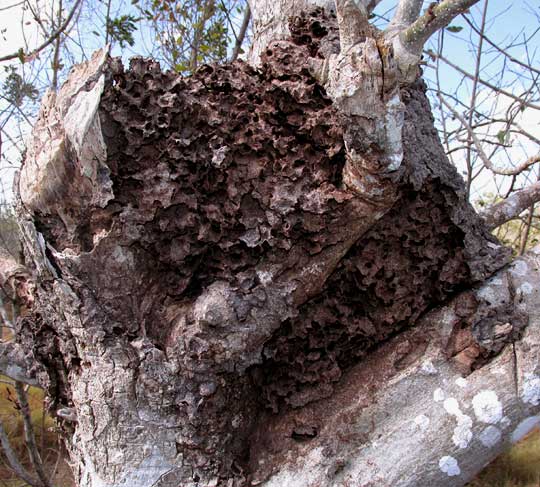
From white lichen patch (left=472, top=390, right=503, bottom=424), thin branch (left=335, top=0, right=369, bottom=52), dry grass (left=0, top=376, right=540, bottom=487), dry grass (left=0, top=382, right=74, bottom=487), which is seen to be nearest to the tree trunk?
white lichen patch (left=472, top=390, right=503, bottom=424)

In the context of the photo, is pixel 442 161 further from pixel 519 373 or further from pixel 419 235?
pixel 519 373

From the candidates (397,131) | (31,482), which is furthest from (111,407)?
(31,482)

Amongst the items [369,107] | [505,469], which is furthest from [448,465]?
[505,469]

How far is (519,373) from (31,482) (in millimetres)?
2928

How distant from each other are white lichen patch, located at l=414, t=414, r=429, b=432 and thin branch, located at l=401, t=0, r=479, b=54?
92 cm

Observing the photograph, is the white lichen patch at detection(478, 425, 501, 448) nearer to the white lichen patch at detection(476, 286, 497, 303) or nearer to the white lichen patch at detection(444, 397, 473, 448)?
the white lichen patch at detection(444, 397, 473, 448)

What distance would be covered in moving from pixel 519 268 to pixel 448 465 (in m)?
0.62

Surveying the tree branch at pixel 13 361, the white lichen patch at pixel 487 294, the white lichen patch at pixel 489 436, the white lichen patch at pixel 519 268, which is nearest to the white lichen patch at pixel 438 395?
the white lichen patch at pixel 489 436

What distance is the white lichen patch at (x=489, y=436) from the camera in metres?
1.23

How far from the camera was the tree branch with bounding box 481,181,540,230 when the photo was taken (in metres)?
1.80

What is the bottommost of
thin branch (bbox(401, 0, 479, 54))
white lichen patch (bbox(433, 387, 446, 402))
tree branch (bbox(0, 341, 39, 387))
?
white lichen patch (bbox(433, 387, 446, 402))

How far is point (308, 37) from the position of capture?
1429mm

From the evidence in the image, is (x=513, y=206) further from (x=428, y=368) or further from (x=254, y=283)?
(x=254, y=283)

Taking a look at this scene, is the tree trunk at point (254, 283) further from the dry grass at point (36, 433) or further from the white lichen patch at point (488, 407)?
the dry grass at point (36, 433)
